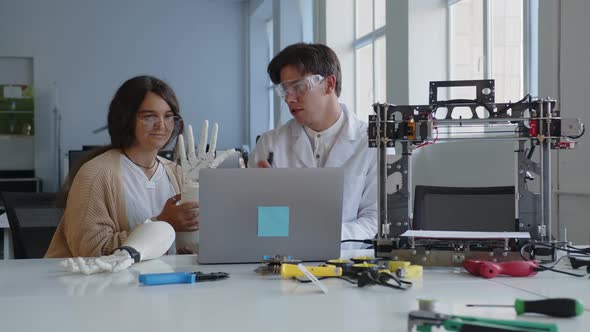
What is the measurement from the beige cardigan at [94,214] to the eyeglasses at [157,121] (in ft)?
0.52

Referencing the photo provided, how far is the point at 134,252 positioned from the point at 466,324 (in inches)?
37.6

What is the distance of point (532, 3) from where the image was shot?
3561mm

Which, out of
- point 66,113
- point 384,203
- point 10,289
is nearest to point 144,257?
point 10,289

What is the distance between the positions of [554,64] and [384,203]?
5.75 ft

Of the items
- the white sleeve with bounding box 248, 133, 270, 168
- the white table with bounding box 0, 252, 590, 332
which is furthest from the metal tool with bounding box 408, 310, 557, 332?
the white sleeve with bounding box 248, 133, 270, 168

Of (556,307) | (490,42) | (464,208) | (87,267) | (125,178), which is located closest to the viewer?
(556,307)

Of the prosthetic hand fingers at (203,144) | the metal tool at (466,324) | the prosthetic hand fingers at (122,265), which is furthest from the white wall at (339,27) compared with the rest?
the metal tool at (466,324)

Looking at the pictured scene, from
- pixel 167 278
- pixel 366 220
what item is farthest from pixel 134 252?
pixel 366 220

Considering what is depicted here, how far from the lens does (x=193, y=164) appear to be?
2096mm

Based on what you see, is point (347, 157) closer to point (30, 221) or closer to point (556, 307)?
point (30, 221)

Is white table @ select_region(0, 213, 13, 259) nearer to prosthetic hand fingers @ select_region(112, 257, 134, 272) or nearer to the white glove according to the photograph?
the white glove

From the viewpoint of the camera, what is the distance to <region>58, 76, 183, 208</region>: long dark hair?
7.57 ft

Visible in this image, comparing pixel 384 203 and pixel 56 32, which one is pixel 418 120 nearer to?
pixel 384 203

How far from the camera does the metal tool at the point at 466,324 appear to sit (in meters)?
0.90
